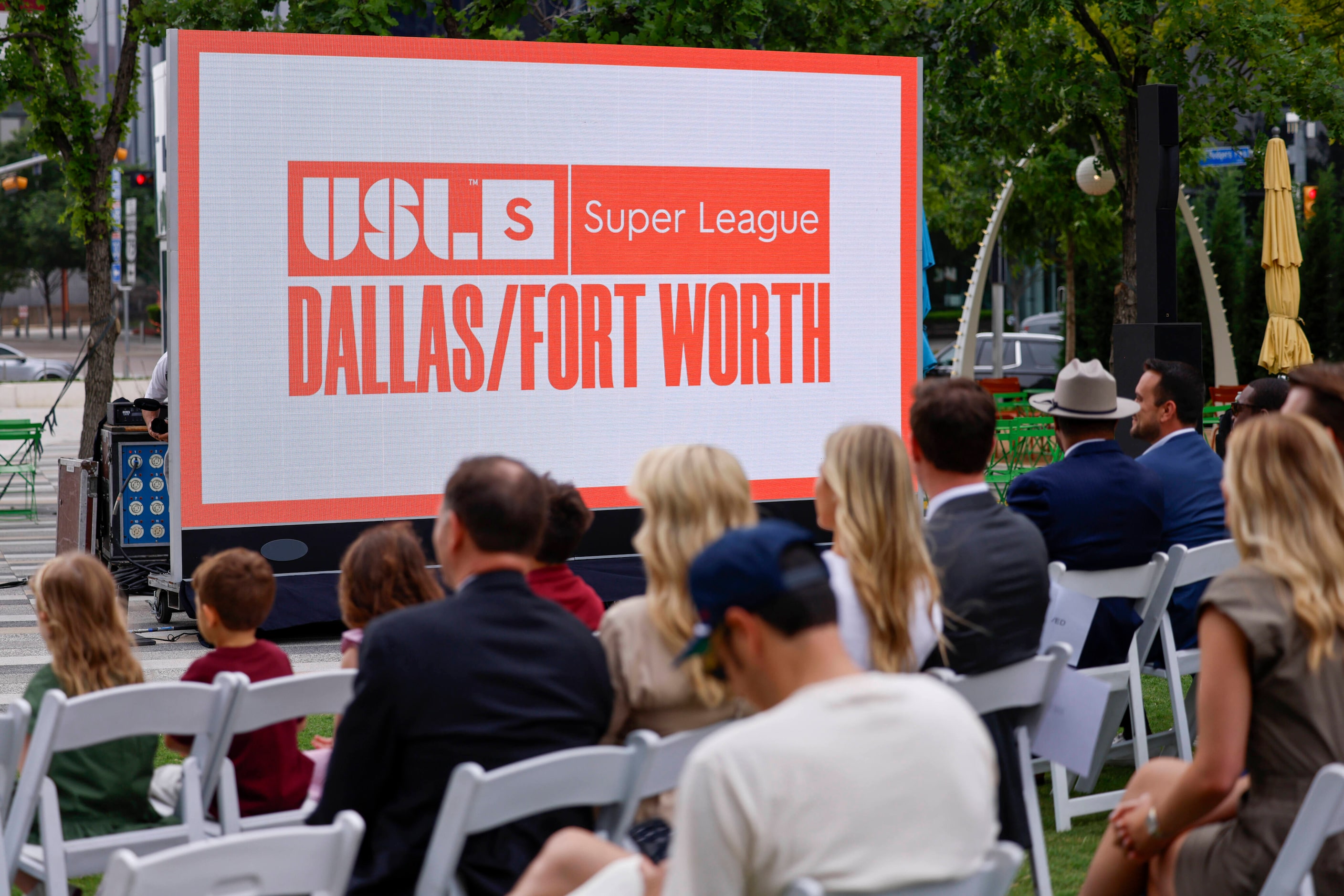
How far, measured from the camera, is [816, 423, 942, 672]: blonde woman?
334 centimetres

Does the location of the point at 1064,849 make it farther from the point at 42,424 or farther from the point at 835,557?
the point at 42,424

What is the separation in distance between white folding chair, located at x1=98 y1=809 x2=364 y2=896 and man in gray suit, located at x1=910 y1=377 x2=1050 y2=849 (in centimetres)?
174

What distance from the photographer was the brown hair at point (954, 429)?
385cm

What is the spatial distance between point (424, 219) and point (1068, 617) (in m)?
4.76

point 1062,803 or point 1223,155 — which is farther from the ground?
point 1223,155

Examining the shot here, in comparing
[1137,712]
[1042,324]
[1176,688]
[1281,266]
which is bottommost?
[1137,712]

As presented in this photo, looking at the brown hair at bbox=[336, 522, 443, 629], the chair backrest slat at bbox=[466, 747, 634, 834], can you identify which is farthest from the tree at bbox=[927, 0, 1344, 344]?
the chair backrest slat at bbox=[466, 747, 634, 834]

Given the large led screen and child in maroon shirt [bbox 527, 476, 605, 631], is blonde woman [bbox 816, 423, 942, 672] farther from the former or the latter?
the large led screen

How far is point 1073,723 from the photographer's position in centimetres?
370

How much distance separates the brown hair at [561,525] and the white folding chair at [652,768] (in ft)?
3.37

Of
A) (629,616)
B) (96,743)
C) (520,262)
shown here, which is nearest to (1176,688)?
(629,616)

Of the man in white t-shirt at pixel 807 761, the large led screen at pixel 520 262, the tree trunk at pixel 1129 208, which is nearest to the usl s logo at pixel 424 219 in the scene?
the large led screen at pixel 520 262

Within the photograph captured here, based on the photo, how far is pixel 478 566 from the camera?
295cm

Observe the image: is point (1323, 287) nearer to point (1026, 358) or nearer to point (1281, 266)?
point (1026, 358)
